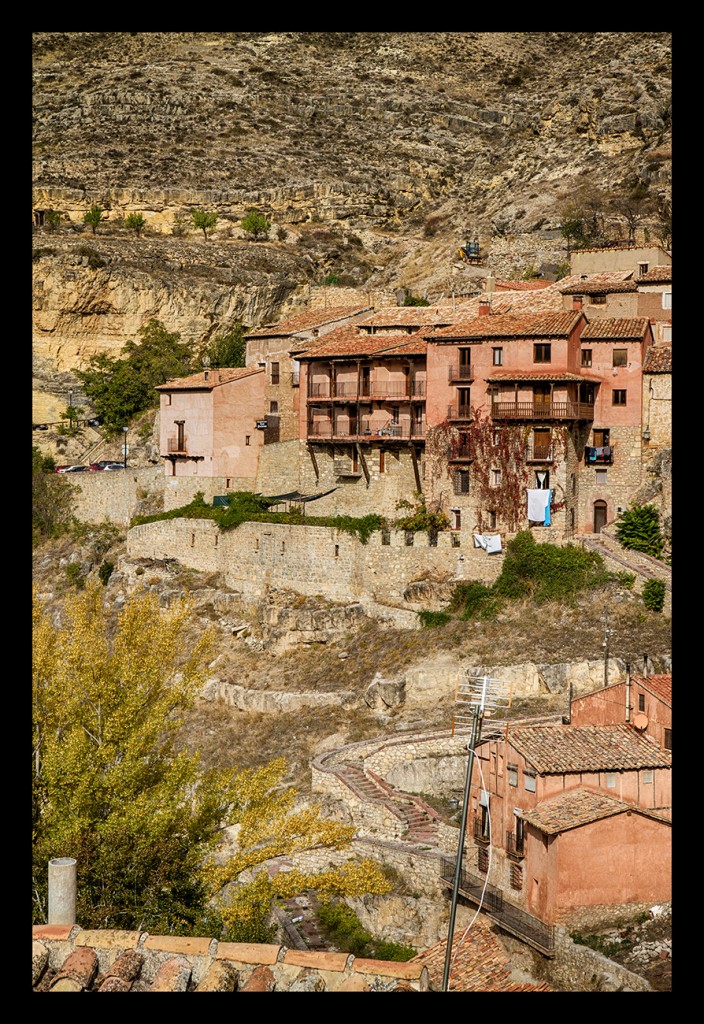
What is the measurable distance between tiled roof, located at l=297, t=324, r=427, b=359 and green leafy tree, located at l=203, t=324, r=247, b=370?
1286cm

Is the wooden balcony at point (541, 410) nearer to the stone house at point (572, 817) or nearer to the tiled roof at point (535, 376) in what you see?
the tiled roof at point (535, 376)

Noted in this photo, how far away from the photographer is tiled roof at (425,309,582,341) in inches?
1553

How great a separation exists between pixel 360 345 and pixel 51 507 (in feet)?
55.6

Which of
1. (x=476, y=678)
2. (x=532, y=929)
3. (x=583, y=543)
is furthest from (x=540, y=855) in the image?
(x=583, y=543)

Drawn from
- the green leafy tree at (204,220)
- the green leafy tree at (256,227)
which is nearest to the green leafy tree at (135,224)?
the green leafy tree at (204,220)

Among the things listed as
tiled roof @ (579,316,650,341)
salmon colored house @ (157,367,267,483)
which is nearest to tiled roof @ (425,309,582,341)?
tiled roof @ (579,316,650,341)

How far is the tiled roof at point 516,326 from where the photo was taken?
39438 millimetres

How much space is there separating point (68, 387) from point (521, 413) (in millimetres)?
30428

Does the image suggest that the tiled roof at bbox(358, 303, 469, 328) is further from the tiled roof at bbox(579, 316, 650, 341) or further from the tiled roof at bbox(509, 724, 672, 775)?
the tiled roof at bbox(509, 724, 672, 775)

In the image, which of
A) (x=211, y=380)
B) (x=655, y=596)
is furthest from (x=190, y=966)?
(x=211, y=380)

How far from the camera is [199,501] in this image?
4612cm

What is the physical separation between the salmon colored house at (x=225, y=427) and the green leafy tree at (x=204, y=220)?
3453 centimetres

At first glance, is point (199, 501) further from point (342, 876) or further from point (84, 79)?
point (84, 79)

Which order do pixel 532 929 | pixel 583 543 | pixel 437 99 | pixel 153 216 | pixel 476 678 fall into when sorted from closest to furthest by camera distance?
1. pixel 532 929
2. pixel 476 678
3. pixel 583 543
4. pixel 153 216
5. pixel 437 99
